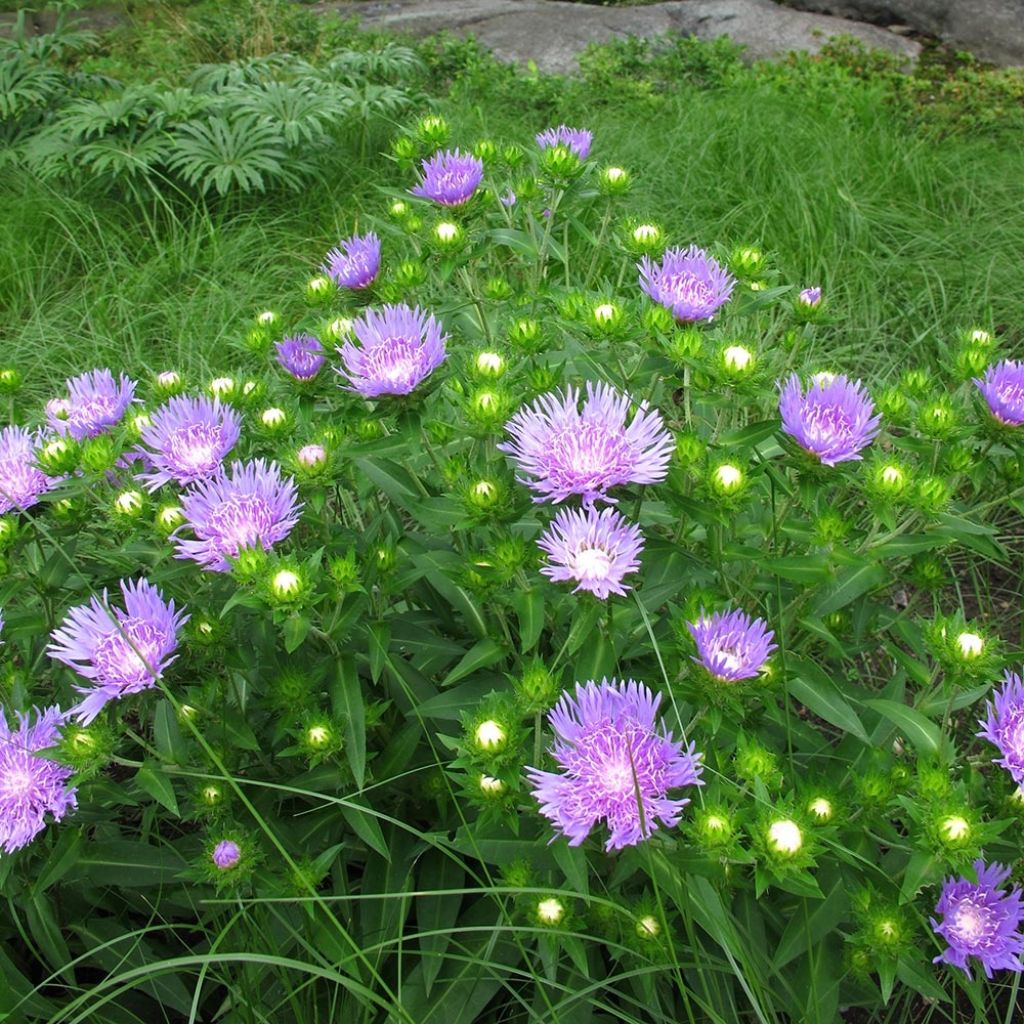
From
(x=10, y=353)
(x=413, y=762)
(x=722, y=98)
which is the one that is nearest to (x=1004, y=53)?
(x=722, y=98)

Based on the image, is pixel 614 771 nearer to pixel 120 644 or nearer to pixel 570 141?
pixel 120 644

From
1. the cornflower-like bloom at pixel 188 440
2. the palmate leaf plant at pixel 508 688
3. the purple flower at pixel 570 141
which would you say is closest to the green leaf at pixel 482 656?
the palmate leaf plant at pixel 508 688

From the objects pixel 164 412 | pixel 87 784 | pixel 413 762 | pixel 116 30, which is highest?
pixel 164 412

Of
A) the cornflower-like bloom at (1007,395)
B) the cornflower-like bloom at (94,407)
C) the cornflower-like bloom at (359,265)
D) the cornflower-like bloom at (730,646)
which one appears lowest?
the cornflower-like bloom at (94,407)

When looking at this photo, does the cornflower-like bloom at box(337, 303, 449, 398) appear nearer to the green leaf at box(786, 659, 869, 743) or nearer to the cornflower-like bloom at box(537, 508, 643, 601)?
the cornflower-like bloom at box(537, 508, 643, 601)

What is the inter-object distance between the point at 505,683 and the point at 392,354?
58 centimetres

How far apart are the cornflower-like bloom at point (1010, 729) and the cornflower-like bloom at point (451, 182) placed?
1325mm

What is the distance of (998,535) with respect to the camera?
9.91 feet

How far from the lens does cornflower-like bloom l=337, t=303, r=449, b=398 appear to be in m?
1.54

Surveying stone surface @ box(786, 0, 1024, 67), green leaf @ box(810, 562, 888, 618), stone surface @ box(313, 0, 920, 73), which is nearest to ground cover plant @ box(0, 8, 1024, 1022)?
green leaf @ box(810, 562, 888, 618)

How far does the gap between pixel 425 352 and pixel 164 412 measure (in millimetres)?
464

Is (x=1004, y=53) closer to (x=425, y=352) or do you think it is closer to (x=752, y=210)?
(x=752, y=210)

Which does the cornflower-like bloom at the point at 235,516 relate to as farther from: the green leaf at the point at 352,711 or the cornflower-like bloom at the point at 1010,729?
the cornflower-like bloom at the point at 1010,729

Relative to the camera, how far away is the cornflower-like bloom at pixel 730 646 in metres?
1.33
